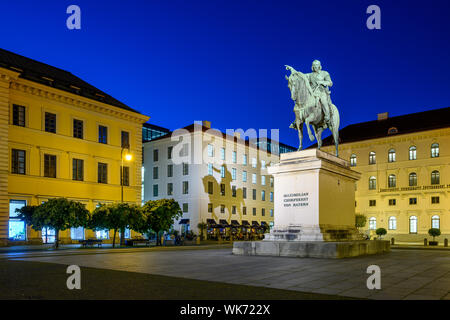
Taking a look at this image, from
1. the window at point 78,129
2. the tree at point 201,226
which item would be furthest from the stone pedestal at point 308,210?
the tree at point 201,226

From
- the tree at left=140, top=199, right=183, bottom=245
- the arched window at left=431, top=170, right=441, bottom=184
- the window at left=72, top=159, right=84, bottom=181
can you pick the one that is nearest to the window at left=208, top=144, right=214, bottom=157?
the window at left=72, top=159, right=84, bottom=181

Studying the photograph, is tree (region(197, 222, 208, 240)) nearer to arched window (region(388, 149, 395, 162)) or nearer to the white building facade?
the white building facade

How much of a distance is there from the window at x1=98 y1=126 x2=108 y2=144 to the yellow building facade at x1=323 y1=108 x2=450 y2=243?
120 ft

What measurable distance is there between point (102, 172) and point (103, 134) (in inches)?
168

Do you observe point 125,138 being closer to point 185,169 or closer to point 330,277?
point 185,169

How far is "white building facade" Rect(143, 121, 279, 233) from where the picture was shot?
218 ft

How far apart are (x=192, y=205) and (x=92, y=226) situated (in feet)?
93.4

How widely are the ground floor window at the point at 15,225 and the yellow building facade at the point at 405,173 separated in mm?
46859

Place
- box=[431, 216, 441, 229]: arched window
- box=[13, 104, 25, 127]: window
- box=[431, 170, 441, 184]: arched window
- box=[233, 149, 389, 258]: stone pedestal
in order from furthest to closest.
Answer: box=[431, 170, 441, 184]: arched window
box=[431, 216, 441, 229]: arched window
box=[13, 104, 25, 127]: window
box=[233, 149, 389, 258]: stone pedestal

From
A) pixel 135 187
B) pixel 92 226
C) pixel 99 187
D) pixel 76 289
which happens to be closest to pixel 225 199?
pixel 135 187

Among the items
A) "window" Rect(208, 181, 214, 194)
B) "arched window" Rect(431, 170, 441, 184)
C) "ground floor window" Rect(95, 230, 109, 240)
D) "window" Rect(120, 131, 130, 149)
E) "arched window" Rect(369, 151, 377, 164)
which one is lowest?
"ground floor window" Rect(95, 230, 109, 240)

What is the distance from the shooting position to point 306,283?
32.8 ft

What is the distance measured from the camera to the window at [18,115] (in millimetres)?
41125
